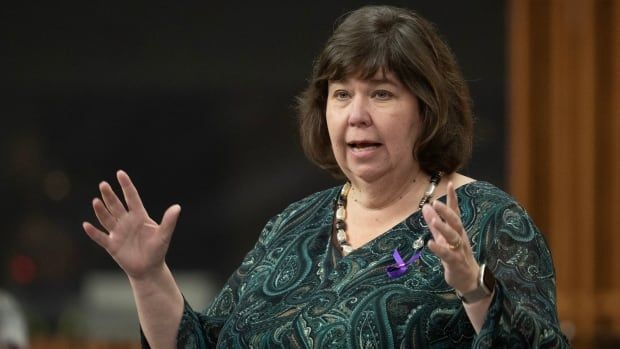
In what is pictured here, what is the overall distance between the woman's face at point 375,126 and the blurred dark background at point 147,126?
3.49m

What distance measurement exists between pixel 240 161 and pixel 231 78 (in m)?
0.43

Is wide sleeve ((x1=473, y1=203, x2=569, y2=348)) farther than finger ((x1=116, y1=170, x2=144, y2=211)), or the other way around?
finger ((x1=116, y1=170, x2=144, y2=211))

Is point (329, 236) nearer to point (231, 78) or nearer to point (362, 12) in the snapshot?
point (362, 12)

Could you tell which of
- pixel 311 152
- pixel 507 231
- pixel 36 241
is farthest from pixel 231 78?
pixel 507 231

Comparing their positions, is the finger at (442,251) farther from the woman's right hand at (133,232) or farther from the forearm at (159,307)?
the forearm at (159,307)

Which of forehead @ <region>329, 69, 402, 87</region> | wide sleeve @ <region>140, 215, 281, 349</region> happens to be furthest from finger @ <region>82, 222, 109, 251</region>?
forehead @ <region>329, 69, 402, 87</region>

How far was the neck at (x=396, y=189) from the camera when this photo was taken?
3.17m

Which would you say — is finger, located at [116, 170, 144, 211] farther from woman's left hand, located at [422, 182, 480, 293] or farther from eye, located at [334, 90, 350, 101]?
woman's left hand, located at [422, 182, 480, 293]

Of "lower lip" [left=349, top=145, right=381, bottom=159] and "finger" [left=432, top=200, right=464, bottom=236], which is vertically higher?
"lower lip" [left=349, top=145, right=381, bottom=159]

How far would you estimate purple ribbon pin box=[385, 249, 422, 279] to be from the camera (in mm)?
2955

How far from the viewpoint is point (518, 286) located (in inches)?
110

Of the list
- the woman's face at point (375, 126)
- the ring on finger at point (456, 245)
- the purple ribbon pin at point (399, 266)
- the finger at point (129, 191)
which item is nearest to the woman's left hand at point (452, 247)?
the ring on finger at point (456, 245)

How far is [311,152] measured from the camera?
343cm

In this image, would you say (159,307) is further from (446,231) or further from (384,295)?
(446,231)
